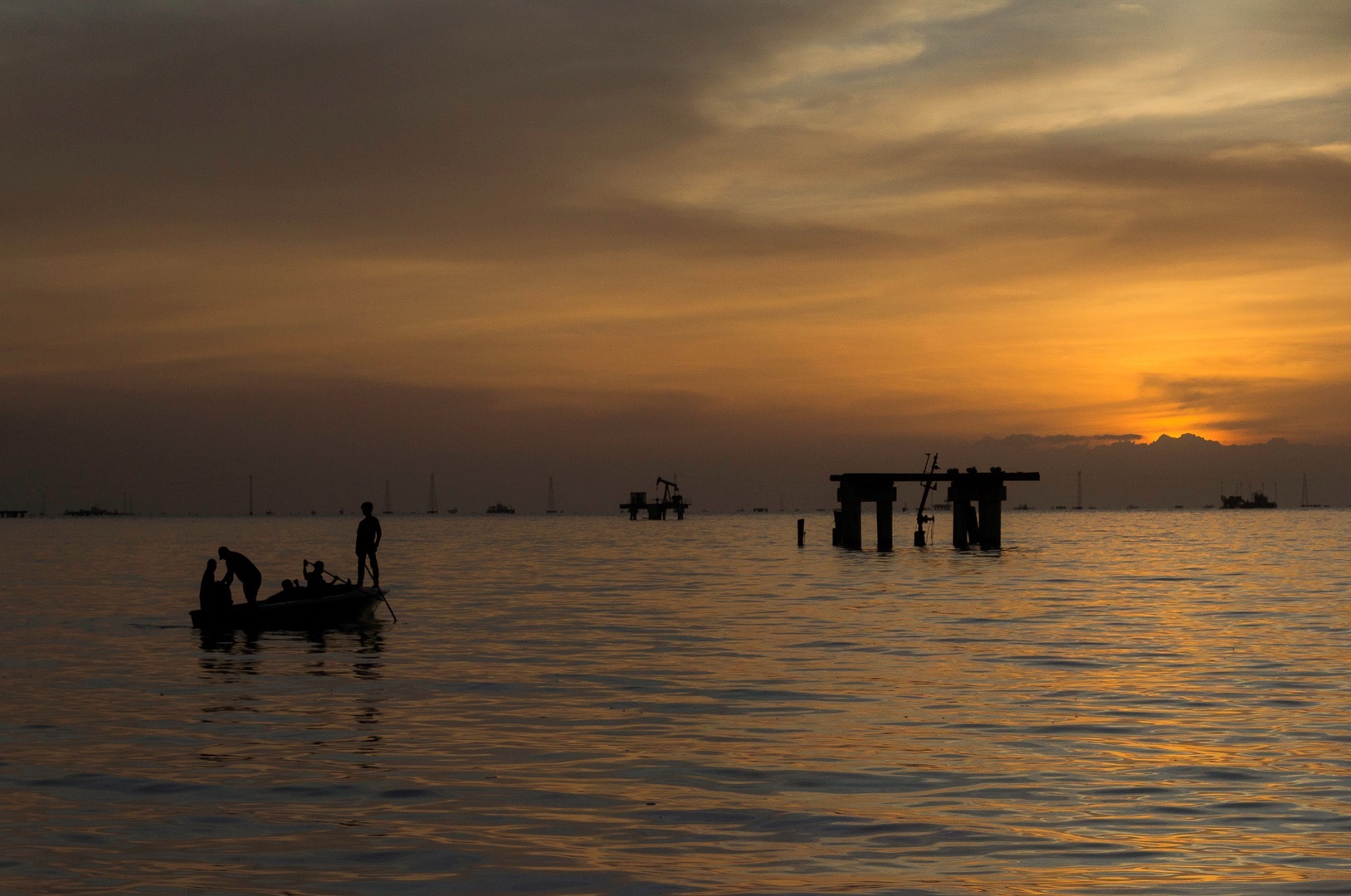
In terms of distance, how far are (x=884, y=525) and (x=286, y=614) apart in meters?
48.2

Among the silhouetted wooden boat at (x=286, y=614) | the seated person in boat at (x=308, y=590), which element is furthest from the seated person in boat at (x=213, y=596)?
the seated person in boat at (x=308, y=590)

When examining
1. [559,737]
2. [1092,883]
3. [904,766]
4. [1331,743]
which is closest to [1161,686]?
[1331,743]

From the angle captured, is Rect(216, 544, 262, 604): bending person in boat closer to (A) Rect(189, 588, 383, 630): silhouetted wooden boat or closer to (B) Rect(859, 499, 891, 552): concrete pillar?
(A) Rect(189, 588, 383, 630): silhouetted wooden boat

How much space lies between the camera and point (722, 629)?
32.0 m

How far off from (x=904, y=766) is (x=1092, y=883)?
15.3ft

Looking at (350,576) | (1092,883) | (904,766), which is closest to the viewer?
(1092,883)

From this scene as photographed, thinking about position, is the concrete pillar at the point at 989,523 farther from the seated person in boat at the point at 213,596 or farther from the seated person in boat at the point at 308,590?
the seated person in boat at the point at 213,596

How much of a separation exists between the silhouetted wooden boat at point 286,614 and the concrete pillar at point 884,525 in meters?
42.8

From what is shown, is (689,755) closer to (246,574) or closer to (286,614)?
(286,614)

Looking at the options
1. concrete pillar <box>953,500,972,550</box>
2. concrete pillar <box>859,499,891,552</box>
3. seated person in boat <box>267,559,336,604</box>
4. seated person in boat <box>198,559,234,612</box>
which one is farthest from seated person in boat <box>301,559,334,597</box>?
concrete pillar <box>953,500,972,550</box>

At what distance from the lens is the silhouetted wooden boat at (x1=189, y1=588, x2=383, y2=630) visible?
30938 millimetres

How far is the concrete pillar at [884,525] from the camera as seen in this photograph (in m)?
72.3

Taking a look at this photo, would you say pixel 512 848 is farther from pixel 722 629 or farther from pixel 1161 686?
pixel 722 629

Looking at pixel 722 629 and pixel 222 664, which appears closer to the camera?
pixel 222 664
